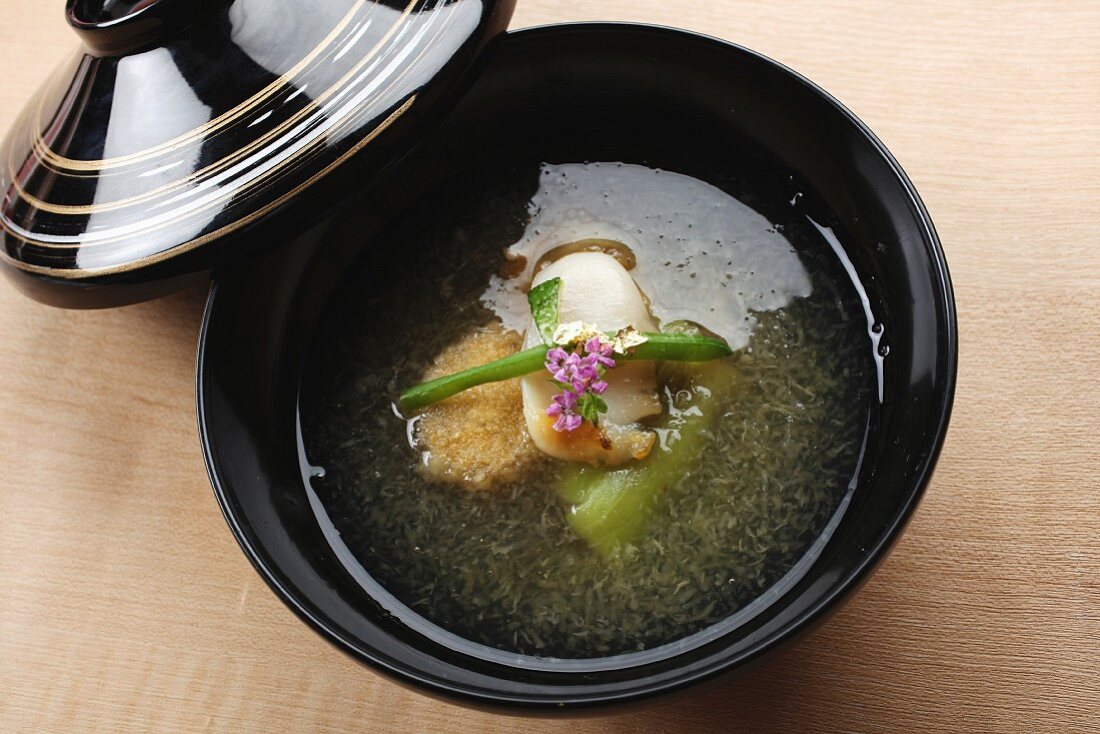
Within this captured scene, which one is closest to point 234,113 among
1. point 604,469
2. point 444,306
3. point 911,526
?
point 444,306

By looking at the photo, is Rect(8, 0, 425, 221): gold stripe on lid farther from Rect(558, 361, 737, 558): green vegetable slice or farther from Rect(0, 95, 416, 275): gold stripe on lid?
Rect(558, 361, 737, 558): green vegetable slice

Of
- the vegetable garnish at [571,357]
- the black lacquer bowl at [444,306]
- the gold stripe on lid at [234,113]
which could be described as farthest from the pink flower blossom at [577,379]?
the gold stripe on lid at [234,113]

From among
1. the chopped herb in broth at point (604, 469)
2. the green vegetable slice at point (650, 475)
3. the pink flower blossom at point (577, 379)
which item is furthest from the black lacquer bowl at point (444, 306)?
the pink flower blossom at point (577, 379)

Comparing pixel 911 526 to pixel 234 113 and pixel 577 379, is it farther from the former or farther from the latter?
pixel 234 113

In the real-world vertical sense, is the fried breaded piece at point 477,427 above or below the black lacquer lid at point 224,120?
below

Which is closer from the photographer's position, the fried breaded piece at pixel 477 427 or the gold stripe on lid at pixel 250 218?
the gold stripe on lid at pixel 250 218

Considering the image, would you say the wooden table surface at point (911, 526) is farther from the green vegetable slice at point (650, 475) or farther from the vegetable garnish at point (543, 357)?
the vegetable garnish at point (543, 357)

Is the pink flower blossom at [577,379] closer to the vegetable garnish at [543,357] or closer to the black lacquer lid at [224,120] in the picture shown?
the vegetable garnish at [543,357]

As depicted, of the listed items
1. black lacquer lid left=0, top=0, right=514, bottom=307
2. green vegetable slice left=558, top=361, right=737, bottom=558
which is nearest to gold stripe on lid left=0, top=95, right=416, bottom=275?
black lacquer lid left=0, top=0, right=514, bottom=307
